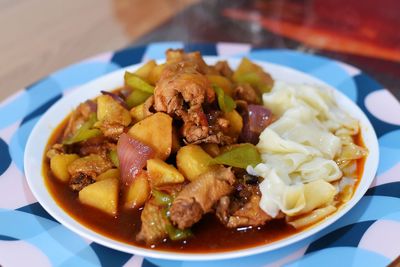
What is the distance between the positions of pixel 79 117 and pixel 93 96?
0.46 meters

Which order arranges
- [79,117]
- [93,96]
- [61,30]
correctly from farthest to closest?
[61,30] → [93,96] → [79,117]

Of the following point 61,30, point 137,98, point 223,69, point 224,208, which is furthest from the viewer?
point 61,30

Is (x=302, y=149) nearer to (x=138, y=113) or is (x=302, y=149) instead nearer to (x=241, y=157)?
(x=241, y=157)

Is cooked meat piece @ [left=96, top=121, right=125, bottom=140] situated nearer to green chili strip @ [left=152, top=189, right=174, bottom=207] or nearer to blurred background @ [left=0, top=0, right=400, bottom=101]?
green chili strip @ [left=152, top=189, right=174, bottom=207]

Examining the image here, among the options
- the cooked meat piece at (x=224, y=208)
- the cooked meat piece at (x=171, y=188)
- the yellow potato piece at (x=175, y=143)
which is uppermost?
the yellow potato piece at (x=175, y=143)

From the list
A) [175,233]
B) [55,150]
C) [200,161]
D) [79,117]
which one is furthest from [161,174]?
[79,117]

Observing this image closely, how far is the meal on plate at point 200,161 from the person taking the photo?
7.57ft

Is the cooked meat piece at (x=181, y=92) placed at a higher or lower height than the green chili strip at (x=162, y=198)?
higher

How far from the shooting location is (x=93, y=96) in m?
3.46

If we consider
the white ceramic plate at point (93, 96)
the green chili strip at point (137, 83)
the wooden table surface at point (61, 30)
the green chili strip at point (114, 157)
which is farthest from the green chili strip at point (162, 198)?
the wooden table surface at point (61, 30)

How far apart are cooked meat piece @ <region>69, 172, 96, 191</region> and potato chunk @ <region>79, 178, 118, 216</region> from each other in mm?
92

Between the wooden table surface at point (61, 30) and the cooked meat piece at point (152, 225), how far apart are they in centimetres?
221

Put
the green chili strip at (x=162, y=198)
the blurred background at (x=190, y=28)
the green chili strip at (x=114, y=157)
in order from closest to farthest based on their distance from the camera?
the green chili strip at (x=162, y=198) < the green chili strip at (x=114, y=157) < the blurred background at (x=190, y=28)

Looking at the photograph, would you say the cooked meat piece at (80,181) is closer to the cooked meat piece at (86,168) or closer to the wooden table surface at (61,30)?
the cooked meat piece at (86,168)
